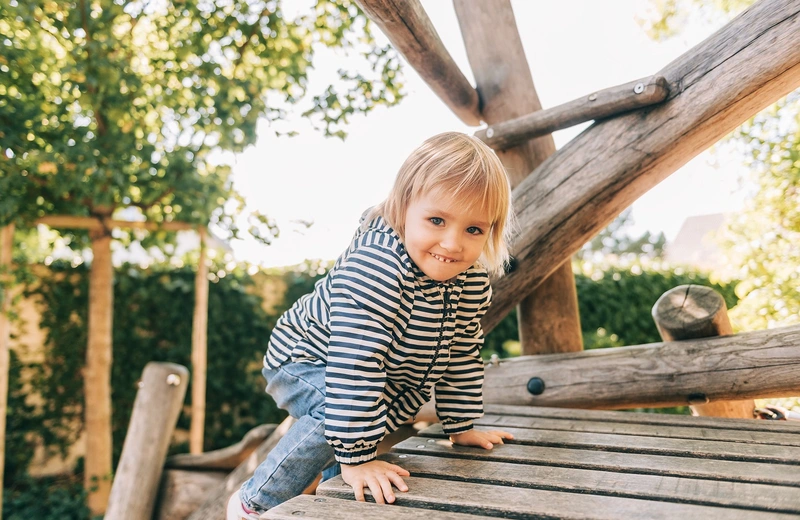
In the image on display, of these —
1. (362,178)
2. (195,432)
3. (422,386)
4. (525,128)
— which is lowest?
(195,432)

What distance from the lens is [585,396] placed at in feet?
8.30

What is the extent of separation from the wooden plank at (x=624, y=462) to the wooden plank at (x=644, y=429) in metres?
0.23

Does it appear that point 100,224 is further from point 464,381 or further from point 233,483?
point 464,381

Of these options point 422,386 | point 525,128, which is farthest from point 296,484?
point 525,128

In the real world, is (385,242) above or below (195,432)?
above

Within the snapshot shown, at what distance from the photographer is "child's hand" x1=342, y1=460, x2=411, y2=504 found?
4.42 ft

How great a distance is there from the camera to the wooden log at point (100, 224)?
384cm

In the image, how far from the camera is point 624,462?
1554 millimetres

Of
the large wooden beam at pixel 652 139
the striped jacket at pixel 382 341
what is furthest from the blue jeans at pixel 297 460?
the large wooden beam at pixel 652 139

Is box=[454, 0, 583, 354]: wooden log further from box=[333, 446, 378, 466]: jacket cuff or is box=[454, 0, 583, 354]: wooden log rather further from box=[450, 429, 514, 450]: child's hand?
box=[333, 446, 378, 466]: jacket cuff

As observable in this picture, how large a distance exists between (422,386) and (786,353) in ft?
4.56

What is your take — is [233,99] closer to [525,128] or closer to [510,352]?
[525,128]

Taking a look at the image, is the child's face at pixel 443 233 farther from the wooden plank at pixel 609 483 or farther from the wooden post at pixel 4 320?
the wooden post at pixel 4 320

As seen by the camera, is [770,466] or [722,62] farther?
[722,62]
